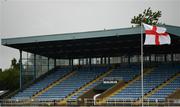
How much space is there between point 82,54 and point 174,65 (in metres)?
12.9

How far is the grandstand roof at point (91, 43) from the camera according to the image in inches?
1809

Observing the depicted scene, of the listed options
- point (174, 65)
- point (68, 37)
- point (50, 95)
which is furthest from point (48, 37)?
point (174, 65)

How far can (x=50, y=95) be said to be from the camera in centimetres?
5319

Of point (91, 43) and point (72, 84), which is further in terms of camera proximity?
point (72, 84)

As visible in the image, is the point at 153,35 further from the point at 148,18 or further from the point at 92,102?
the point at 148,18

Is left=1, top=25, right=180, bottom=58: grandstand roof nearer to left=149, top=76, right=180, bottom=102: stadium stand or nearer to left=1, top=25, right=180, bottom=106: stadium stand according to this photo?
left=1, top=25, right=180, bottom=106: stadium stand

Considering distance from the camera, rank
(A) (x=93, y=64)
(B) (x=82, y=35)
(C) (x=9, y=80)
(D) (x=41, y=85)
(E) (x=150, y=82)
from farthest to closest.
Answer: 1. (C) (x=9, y=80)
2. (A) (x=93, y=64)
3. (D) (x=41, y=85)
4. (E) (x=150, y=82)
5. (B) (x=82, y=35)

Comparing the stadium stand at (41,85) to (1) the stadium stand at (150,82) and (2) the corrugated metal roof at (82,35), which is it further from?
(1) the stadium stand at (150,82)

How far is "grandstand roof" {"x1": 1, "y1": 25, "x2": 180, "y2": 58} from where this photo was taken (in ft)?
151

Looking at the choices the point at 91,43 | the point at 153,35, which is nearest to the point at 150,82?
the point at 91,43

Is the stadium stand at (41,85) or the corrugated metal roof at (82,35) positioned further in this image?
the stadium stand at (41,85)

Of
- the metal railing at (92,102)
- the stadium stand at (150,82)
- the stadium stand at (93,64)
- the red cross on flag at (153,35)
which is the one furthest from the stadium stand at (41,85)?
the red cross on flag at (153,35)

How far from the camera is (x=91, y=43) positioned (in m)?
52.2

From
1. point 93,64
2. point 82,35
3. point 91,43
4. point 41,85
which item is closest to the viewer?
point 82,35
